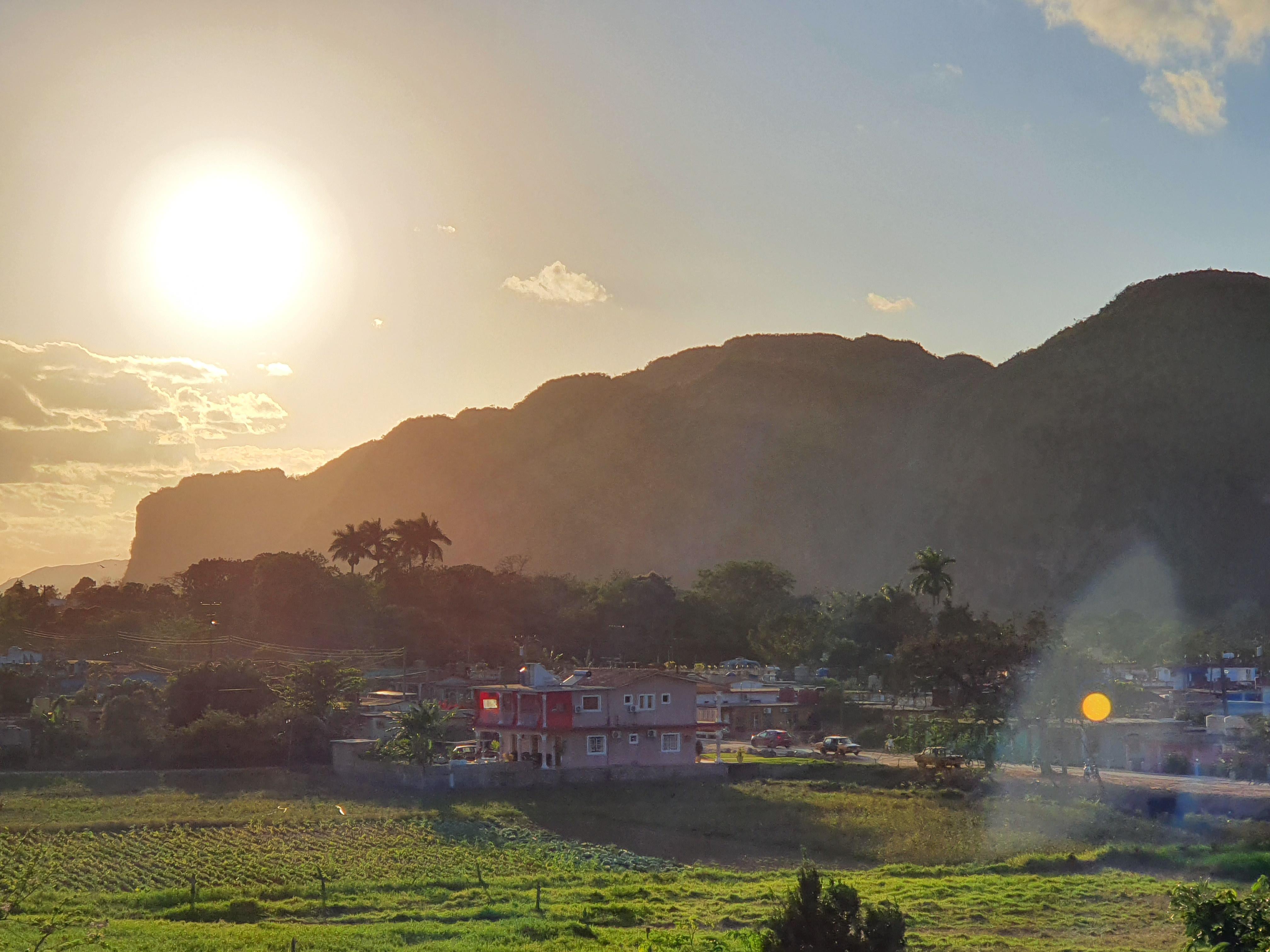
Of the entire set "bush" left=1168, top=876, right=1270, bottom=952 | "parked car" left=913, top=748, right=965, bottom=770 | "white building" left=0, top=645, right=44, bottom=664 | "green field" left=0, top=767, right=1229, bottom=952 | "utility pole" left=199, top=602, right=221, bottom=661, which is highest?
"utility pole" left=199, top=602, right=221, bottom=661

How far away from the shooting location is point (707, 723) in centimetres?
6644

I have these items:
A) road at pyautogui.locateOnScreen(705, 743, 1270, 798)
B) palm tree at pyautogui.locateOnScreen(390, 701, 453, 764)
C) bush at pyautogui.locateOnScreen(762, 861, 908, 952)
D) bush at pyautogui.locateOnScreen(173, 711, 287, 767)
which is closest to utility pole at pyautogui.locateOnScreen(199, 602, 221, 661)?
bush at pyautogui.locateOnScreen(173, 711, 287, 767)

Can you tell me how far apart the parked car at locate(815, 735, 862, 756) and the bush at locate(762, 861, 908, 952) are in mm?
42855

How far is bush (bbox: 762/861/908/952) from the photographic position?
643 inches

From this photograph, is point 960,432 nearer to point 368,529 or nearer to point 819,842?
point 368,529

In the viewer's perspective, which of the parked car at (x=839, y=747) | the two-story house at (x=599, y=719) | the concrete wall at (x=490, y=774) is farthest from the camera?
the parked car at (x=839, y=747)

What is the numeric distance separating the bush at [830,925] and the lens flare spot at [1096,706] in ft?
132

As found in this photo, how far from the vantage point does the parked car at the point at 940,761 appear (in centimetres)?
4909

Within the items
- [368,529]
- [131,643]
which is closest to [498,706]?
[131,643]

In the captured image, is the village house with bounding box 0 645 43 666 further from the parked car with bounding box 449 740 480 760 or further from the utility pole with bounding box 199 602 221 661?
the parked car with bounding box 449 740 480 760

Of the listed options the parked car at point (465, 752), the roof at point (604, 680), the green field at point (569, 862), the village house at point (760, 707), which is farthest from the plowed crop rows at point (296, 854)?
the village house at point (760, 707)

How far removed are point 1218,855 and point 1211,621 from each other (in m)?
92.5

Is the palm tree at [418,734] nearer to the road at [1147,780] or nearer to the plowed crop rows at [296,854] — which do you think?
the plowed crop rows at [296,854]

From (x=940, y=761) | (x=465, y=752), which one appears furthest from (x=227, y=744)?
(x=940, y=761)
